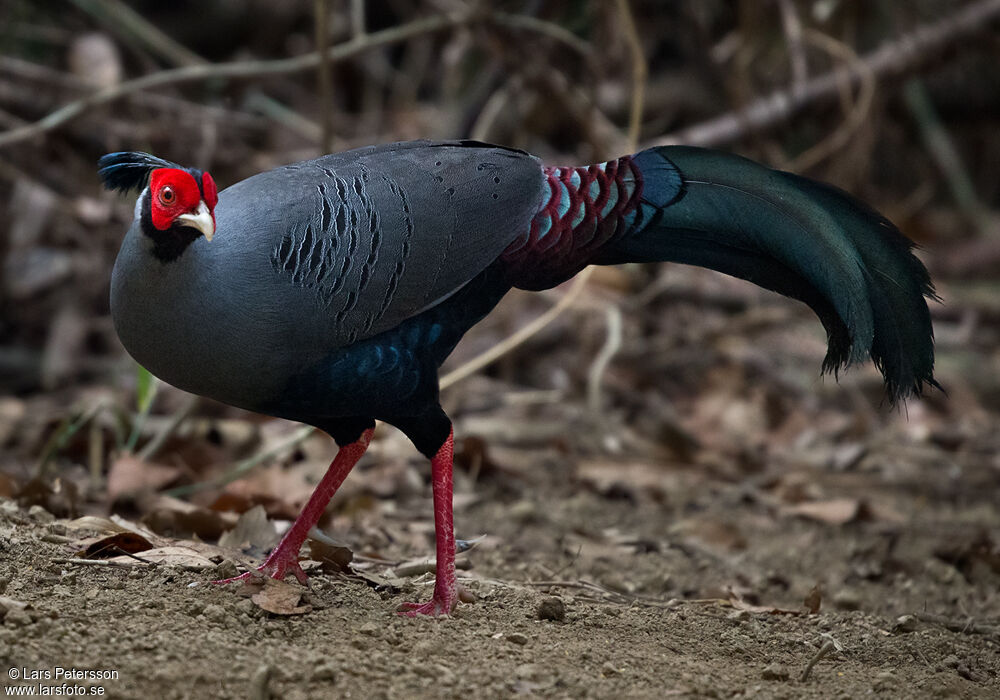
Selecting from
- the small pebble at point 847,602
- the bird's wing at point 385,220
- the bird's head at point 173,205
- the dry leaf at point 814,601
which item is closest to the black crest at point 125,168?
the bird's head at point 173,205

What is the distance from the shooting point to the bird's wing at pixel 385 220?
2801mm

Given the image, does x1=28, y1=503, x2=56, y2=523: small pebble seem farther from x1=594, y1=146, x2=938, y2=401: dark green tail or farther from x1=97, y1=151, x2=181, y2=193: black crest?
x1=594, y1=146, x2=938, y2=401: dark green tail

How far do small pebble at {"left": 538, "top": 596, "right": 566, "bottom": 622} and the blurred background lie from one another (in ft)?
5.05

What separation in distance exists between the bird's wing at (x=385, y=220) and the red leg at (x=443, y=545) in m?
0.42

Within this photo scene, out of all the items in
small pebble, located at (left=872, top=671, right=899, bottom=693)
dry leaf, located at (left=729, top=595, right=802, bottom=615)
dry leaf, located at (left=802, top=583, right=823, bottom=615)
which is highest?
dry leaf, located at (left=802, top=583, right=823, bottom=615)

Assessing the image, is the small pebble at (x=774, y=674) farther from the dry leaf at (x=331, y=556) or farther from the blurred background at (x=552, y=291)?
the blurred background at (x=552, y=291)

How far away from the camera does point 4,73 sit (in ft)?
19.0

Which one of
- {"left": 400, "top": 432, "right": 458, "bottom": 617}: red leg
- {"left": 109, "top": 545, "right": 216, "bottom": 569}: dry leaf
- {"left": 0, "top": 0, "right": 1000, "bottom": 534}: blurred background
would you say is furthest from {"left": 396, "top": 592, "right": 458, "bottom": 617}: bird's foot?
{"left": 0, "top": 0, "right": 1000, "bottom": 534}: blurred background

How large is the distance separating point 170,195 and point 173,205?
23 millimetres

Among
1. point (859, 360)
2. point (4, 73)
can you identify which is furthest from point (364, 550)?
point (4, 73)

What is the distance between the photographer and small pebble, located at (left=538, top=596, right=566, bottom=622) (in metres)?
2.95

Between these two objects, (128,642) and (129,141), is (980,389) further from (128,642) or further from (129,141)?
(128,642)

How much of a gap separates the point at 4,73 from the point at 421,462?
2.97 meters

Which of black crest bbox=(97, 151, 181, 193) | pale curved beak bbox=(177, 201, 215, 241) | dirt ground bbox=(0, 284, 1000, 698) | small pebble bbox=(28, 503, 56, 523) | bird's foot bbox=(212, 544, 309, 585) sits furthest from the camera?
small pebble bbox=(28, 503, 56, 523)
